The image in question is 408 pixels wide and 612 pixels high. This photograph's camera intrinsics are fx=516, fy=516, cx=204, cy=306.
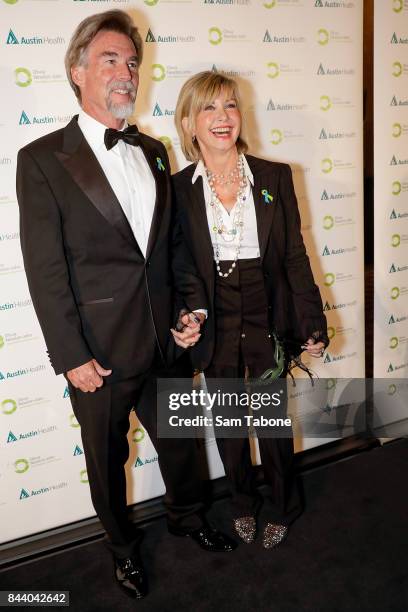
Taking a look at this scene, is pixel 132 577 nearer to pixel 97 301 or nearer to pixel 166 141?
pixel 97 301

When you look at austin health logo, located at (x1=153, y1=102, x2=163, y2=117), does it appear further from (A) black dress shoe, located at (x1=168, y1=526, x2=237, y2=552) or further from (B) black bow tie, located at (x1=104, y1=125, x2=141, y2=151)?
(A) black dress shoe, located at (x1=168, y1=526, x2=237, y2=552)

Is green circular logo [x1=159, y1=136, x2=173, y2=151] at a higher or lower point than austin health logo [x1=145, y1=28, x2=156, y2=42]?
lower

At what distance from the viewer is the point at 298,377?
10.5 feet

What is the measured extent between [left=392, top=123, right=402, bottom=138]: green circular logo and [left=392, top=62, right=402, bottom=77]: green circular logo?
0.91 ft

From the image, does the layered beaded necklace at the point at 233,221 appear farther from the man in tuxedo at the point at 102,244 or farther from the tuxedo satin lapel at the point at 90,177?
the tuxedo satin lapel at the point at 90,177

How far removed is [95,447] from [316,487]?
4.56ft

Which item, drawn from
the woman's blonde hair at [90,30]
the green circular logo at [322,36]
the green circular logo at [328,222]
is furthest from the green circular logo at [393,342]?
the woman's blonde hair at [90,30]

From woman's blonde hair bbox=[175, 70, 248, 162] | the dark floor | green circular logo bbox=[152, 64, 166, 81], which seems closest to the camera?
woman's blonde hair bbox=[175, 70, 248, 162]

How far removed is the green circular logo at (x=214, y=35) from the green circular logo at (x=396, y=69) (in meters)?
1.13

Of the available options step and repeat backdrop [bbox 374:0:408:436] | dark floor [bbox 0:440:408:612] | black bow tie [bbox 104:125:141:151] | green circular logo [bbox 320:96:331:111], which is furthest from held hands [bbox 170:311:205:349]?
step and repeat backdrop [bbox 374:0:408:436]

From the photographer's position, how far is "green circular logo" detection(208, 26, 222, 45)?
2.49 metres

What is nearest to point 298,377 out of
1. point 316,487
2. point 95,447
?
point 316,487

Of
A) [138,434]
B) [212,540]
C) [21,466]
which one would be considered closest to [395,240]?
[138,434]

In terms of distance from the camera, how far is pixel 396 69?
3.01m
